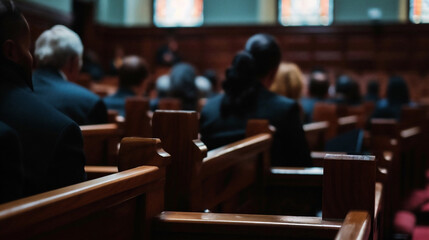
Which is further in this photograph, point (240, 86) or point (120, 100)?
point (120, 100)

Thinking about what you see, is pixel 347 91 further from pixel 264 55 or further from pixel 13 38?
pixel 13 38

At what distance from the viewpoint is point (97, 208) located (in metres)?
1.14

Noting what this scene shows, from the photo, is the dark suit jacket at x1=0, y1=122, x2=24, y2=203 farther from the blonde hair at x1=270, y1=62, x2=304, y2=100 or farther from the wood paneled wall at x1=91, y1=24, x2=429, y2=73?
the wood paneled wall at x1=91, y1=24, x2=429, y2=73

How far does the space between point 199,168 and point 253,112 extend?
49.9 inches

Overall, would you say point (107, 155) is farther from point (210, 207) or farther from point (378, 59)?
point (378, 59)

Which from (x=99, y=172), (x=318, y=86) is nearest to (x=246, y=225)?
(x=99, y=172)

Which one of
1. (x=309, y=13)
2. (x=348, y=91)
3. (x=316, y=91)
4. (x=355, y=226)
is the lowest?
(x=348, y=91)

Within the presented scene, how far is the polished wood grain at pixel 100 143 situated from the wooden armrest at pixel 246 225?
1.10 m

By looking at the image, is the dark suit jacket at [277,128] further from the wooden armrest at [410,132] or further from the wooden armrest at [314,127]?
the wooden armrest at [410,132]

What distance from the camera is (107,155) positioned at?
2.92 m

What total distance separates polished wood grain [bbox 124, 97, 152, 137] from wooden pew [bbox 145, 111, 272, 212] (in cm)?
122

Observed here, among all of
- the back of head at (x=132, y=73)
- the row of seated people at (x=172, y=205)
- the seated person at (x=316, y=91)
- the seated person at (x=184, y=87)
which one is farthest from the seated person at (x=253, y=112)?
the seated person at (x=184, y=87)

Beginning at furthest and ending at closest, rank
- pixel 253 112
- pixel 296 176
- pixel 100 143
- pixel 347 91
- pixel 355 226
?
pixel 347 91
pixel 253 112
pixel 100 143
pixel 296 176
pixel 355 226

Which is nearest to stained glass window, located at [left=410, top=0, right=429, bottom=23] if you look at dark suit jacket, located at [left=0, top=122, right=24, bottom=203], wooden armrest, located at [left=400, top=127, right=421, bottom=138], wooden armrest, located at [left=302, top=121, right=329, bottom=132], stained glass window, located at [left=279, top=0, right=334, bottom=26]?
stained glass window, located at [left=279, top=0, right=334, bottom=26]
